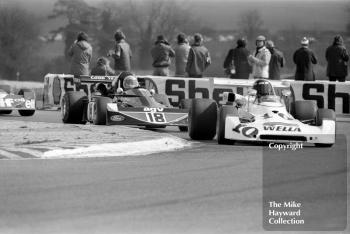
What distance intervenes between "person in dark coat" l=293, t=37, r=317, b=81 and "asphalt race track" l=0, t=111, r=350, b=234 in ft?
33.7

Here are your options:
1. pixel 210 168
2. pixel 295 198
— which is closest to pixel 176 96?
pixel 210 168

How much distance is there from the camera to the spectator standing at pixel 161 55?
23219 mm

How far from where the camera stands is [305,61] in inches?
883

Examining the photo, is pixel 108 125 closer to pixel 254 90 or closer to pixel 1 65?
pixel 254 90

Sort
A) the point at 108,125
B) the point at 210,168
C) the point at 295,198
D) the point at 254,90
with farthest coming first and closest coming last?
the point at 108,125
the point at 254,90
the point at 210,168
the point at 295,198

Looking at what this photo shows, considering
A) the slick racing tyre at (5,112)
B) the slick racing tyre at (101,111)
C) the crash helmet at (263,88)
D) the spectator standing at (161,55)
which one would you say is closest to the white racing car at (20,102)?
the slick racing tyre at (5,112)

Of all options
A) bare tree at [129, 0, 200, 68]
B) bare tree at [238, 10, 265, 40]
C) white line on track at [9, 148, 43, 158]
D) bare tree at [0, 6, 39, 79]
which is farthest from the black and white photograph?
bare tree at [238, 10, 265, 40]

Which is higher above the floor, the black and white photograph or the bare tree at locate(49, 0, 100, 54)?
the bare tree at locate(49, 0, 100, 54)

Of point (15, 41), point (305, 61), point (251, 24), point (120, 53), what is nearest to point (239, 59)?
point (305, 61)

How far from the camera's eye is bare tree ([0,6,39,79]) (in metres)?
45.3

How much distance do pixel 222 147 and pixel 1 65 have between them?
32824mm

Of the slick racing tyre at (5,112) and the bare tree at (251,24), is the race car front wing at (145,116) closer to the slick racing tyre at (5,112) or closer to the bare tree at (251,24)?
the slick racing tyre at (5,112)

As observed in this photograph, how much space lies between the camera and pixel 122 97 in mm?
17562

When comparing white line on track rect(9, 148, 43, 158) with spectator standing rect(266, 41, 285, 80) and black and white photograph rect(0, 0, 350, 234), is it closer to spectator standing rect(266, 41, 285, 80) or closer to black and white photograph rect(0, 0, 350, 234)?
black and white photograph rect(0, 0, 350, 234)
